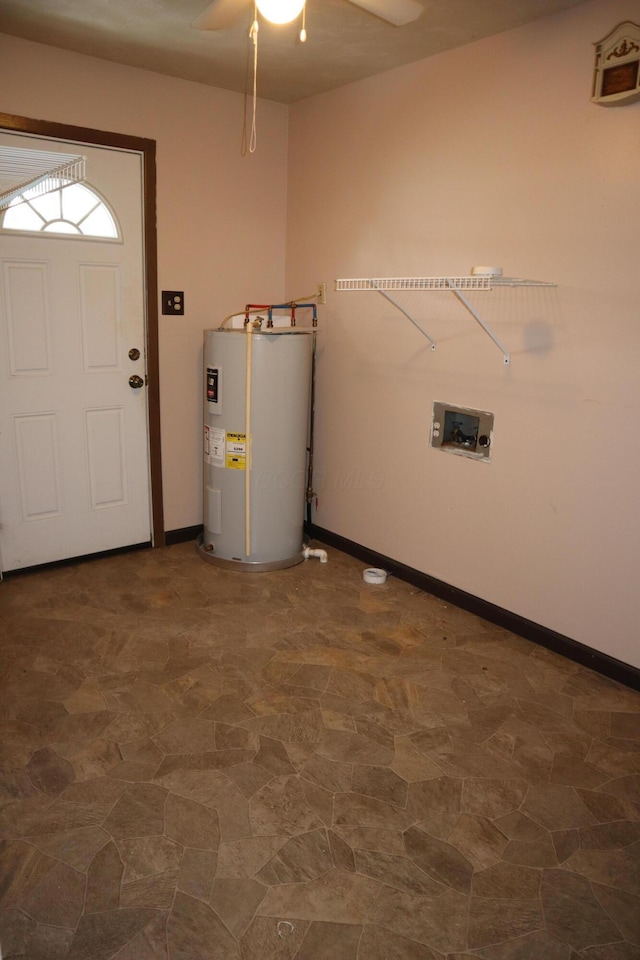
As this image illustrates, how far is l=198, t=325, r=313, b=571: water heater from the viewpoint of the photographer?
11.7 ft

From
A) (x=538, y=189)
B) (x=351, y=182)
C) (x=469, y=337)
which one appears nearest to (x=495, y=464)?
(x=469, y=337)

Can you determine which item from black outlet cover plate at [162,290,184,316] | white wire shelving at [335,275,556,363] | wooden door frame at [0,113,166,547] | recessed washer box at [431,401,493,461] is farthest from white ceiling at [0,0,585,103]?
recessed washer box at [431,401,493,461]

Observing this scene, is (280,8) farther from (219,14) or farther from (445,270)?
(445,270)

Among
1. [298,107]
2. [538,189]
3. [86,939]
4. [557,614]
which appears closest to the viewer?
[86,939]

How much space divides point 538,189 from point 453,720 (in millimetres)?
2222

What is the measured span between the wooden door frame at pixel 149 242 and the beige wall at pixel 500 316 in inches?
38.0

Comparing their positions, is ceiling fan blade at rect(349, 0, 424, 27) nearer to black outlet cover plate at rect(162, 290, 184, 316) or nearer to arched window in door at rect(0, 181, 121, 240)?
arched window in door at rect(0, 181, 121, 240)

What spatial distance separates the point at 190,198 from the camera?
3.81 m

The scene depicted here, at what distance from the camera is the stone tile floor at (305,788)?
1.70 m

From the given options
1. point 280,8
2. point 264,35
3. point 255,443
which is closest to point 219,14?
point 280,8

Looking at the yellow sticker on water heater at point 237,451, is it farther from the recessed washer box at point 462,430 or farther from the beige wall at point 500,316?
the recessed washer box at point 462,430

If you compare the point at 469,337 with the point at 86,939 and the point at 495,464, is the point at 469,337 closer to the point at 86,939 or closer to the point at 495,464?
the point at 495,464

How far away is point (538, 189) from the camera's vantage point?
281 centimetres

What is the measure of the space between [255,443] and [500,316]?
1.46 meters
